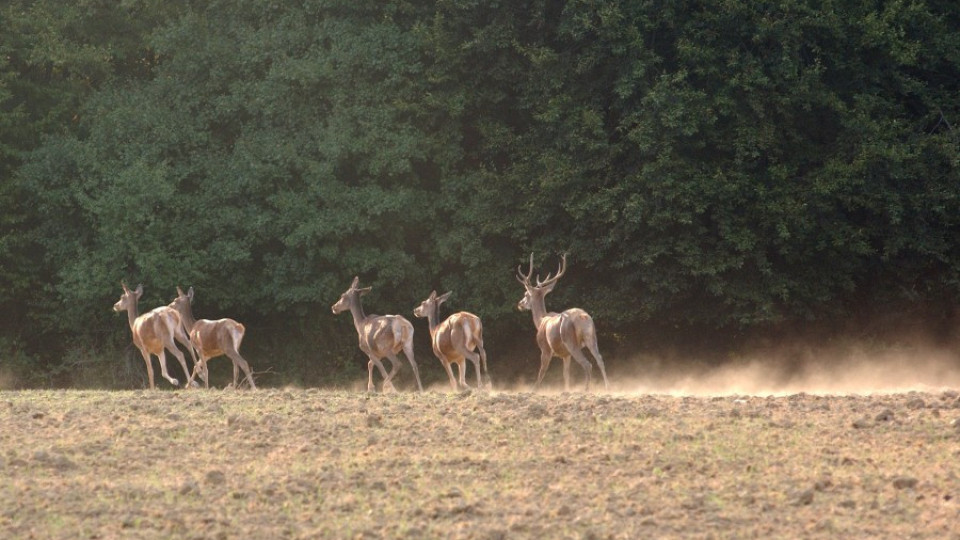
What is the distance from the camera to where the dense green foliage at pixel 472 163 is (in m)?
27.4

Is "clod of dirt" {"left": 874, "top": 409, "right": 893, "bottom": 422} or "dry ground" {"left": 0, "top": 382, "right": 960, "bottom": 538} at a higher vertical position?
"clod of dirt" {"left": 874, "top": 409, "right": 893, "bottom": 422}

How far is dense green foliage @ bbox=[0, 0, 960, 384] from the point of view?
27.4 metres

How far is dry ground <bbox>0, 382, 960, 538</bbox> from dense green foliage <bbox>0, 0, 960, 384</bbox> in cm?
1087

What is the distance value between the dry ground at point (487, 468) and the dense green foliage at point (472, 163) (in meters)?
10.9

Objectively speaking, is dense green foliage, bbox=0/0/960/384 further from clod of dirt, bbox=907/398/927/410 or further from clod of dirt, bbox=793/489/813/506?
clod of dirt, bbox=793/489/813/506

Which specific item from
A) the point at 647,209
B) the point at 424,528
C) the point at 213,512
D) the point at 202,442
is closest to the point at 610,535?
the point at 424,528

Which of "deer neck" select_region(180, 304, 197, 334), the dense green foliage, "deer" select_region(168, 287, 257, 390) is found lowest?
"deer" select_region(168, 287, 257, 390)

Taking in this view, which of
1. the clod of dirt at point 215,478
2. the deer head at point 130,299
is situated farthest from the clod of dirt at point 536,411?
the deer head at point 130,299

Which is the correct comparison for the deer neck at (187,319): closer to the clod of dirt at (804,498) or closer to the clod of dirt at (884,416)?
the clod of dirt at (884,416)

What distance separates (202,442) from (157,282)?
48.6 feet

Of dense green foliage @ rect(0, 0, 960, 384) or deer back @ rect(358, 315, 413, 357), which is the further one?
dense green foliage @ rect(0, 0, 960, 384)

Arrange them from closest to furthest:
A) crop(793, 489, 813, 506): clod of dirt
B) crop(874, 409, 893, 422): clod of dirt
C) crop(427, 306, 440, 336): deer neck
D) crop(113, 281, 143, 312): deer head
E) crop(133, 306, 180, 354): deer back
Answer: crop(793, 489, 813, 506): clod of dirt → crop(874, 409, 893, 422): clod of dirt → crop(133, 306, 180, 354): deer back → crop(427, 306, 440, 336): deer neck → crop(113, 281, 143, 312): deer head

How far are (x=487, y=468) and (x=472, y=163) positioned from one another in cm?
1866

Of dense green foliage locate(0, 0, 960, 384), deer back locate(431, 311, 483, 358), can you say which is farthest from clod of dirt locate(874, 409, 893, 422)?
dense green foliage locate(0, 0, 960, 384)
